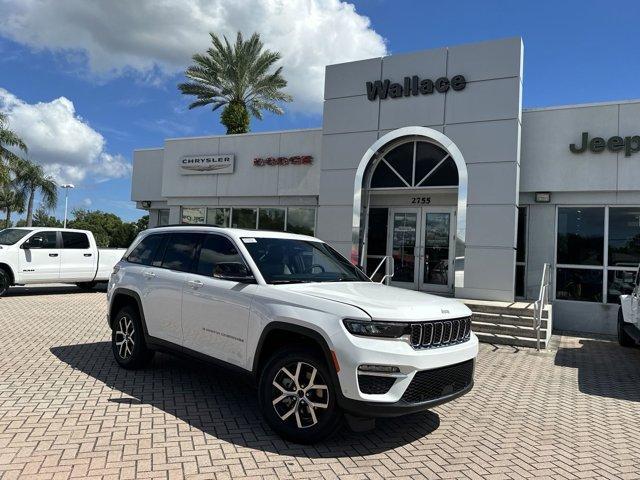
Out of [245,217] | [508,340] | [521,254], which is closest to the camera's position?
[508,340]

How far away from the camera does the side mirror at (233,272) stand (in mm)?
4758

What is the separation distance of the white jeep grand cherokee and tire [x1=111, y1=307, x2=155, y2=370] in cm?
22

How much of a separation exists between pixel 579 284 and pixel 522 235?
5.86 ft

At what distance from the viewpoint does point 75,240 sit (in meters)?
14.8

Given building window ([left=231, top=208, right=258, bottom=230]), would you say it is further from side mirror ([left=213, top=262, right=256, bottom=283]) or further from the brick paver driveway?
side mirror ([left=213, top=262, right=256, bottom=283])

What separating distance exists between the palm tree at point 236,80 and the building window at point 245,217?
8.44 metres

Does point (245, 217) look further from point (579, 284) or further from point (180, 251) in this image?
point (180, 251)

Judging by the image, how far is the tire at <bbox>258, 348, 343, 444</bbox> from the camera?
13.3 ft

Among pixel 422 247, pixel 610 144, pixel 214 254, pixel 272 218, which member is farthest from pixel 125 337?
pixel 610 144

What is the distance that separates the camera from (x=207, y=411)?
5.00 meters

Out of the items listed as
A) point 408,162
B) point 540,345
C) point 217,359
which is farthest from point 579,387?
point 408,162

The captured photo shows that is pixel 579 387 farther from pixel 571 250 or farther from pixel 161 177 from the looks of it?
pixel 161 177

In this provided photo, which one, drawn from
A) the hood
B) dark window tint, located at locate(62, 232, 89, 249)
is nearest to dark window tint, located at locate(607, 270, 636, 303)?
the hood

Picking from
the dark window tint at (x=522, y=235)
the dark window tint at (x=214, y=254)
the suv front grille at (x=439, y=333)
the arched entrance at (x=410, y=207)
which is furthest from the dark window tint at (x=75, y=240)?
the suv front grille at (x=439, y=333)
